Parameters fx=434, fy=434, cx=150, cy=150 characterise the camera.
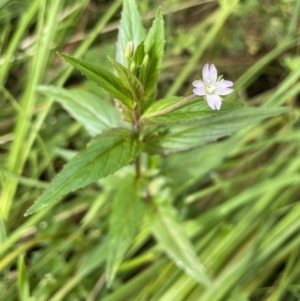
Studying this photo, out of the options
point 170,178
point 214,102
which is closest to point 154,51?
point 214,102

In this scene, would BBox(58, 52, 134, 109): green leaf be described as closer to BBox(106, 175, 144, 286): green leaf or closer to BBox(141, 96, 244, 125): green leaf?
BBox(141, 96, 244, 125): green leaf

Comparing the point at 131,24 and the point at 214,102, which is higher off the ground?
the point at 131,24

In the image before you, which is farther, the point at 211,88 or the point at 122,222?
the point at 122,222

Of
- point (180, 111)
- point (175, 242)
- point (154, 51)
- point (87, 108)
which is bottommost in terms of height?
point (175, 242)

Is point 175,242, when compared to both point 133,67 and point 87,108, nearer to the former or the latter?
point 87,108

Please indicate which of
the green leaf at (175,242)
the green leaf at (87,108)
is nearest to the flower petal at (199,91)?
the green leaf at (87,108)

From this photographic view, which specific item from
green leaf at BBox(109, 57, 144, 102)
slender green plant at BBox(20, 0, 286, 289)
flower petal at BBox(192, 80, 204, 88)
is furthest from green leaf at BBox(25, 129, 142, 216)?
flower petal at BBox(192, 80, 204, 88)

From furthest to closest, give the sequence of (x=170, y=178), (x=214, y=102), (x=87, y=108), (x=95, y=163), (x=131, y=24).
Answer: (x=170, y=178)
(x=87, y=108)
(x=131, y=24)
(x=95, y=163)
(x=214, y=102)

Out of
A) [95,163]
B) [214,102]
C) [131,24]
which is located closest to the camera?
[214,102]
